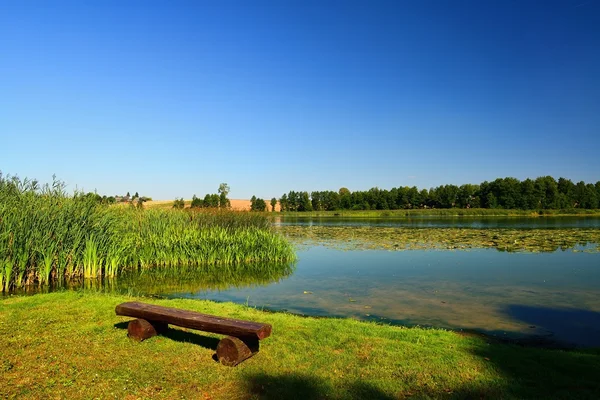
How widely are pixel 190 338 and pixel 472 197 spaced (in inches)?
3567

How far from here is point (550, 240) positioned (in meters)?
24.5

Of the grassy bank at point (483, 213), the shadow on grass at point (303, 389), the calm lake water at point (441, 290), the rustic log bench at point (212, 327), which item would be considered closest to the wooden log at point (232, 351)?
the rustic log bench at point (212, 327)

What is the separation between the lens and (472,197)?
287 ft

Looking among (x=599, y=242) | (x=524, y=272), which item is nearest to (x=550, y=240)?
(x=599, y=242)

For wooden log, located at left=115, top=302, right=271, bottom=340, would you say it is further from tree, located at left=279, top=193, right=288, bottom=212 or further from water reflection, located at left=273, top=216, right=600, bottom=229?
tree, located at left=279, top=193, right=288, bottom=212

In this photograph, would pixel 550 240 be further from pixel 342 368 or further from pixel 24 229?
pixel 24 229

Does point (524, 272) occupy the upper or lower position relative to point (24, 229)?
lower

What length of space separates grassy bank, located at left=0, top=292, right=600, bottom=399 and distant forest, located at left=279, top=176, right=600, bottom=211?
82.0 metres

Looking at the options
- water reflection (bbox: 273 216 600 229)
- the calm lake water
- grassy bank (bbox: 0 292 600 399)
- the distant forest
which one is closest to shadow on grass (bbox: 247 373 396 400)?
grassy bank (bbox: 0 292 600 399)

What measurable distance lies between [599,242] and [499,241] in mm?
5254

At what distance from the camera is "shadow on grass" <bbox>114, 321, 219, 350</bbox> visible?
6.01 meters

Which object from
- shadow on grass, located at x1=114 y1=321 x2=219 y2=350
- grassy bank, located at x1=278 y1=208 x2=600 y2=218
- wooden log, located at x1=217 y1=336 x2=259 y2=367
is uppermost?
grassy bank, located at x1=278 y1=208 x2=600 y2=218

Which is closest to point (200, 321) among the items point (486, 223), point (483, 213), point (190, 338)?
point (190, 338)

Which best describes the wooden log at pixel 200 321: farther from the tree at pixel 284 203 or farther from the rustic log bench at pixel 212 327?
the tree at pixel 284 203
